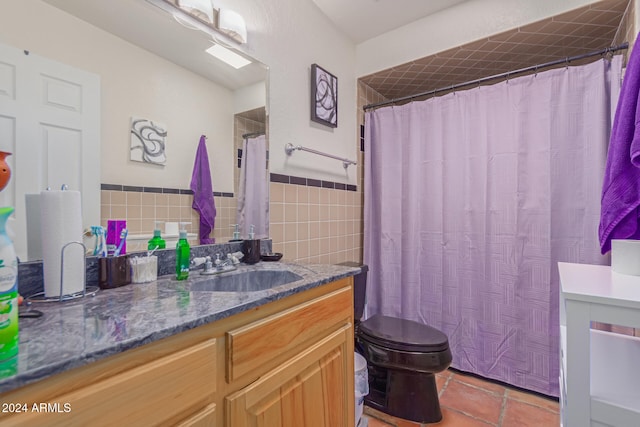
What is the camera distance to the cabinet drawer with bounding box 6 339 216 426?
1.42 feet

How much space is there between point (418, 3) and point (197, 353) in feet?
6.88

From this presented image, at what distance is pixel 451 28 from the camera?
5.89 feet

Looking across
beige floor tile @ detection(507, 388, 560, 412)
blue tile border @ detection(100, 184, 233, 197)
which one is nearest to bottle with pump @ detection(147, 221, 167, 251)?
blue tile border @ detection(100, 184, 233, 197)

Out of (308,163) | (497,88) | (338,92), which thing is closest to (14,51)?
(308,163)

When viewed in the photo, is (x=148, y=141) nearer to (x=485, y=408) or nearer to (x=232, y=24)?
(x=232, y=24)

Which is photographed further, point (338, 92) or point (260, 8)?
point (338, 92)

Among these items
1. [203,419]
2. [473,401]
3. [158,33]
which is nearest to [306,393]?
[203,419]

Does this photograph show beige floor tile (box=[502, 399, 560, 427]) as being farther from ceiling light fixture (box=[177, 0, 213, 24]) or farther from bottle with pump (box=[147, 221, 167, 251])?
ceiling light fixture (box=[177, 0, 213, 24])

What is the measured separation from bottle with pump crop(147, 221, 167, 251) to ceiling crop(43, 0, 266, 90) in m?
0.66

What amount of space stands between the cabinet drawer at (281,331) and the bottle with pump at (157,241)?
1.85ft

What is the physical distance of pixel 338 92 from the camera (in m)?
2.01

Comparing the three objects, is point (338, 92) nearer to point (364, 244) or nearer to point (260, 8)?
point (260, 8)

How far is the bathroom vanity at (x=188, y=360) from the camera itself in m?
0.44

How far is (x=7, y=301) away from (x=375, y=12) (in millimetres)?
2120
